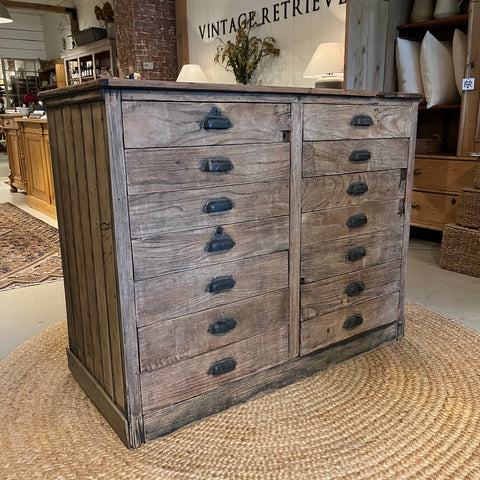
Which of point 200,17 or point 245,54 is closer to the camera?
point 245,54

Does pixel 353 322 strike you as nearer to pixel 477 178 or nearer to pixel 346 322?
pixel 346 322

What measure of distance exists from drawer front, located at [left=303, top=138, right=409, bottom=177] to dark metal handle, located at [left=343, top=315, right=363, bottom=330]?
622mm

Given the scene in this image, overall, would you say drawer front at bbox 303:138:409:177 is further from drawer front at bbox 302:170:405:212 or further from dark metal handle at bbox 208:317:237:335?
dark metal handle at bbox 208:317:237:335

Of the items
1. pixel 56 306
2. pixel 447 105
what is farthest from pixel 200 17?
pixel 56 306

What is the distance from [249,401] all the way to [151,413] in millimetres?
405

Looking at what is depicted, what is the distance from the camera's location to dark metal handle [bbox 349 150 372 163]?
1902 millimetres

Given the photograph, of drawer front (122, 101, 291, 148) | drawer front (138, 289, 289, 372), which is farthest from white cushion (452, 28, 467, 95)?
drawer front (138, 289, 289, 372)

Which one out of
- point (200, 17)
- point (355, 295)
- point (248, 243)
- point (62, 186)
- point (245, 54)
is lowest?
point (355, 295)

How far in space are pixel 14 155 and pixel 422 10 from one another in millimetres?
5221

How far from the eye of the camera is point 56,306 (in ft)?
8.98

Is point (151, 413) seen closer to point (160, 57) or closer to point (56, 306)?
point (56, 306)

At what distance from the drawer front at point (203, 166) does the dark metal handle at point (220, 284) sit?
32 cm

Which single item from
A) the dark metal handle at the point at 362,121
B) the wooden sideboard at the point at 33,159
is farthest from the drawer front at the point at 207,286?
the wooden sideboard at the point at 33,159

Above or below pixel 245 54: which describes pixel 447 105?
below
